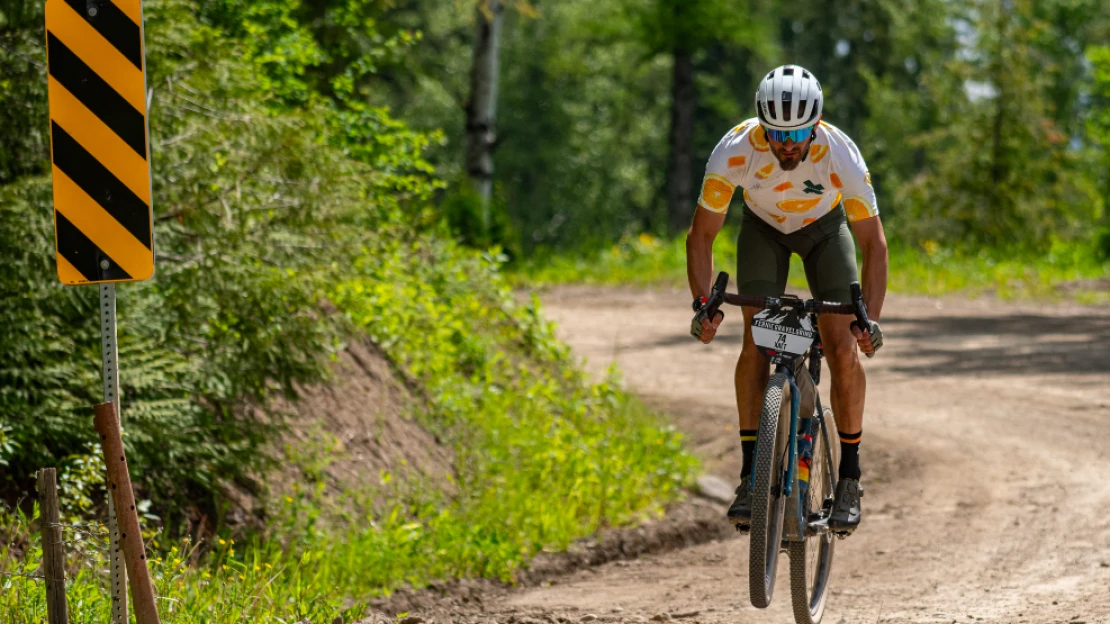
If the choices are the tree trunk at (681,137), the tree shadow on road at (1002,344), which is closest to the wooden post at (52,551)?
the tree shadow on road at (1002,344)

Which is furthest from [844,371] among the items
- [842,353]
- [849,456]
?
[849,456]

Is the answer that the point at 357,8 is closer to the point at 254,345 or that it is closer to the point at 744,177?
the point at 254,345

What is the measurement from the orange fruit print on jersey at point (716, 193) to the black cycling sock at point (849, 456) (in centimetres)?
131

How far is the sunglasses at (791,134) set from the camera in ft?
18.3

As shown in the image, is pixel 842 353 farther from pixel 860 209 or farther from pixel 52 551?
pixel 52 551

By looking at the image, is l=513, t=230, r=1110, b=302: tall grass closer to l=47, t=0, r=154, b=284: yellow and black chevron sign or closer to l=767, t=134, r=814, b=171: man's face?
l=767, t=134, r=814, b=171: man's face

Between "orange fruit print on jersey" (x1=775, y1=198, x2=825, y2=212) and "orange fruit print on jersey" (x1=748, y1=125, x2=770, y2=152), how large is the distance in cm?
29

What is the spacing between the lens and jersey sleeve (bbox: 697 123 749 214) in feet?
19.1

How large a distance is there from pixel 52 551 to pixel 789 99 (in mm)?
3445

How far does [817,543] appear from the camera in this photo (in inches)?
249

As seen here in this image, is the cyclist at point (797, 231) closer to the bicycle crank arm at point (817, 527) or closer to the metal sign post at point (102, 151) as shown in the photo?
the bicycle crank arm at point (817, 527)

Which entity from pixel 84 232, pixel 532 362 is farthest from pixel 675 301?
pixel 84 232

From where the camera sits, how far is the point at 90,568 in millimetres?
5691

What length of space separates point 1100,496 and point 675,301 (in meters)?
11.6
